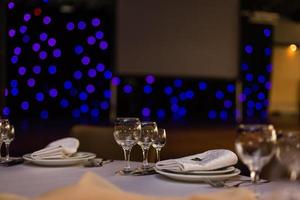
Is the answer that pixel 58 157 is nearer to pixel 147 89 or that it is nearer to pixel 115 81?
pixel 115 81

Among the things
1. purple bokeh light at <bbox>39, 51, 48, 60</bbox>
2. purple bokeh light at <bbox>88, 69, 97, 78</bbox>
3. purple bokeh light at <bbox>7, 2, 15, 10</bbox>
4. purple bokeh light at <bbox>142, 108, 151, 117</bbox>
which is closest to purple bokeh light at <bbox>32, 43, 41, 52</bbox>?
purple bokeh light at <bbox>39, 51, 48, 60</bbox>

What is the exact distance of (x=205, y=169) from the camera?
140 cm

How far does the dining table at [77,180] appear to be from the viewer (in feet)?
4.19

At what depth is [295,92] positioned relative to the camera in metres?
9.78

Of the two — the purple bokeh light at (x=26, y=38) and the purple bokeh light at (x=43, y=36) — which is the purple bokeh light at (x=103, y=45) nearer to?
the purple bokeh light at (x=43, y=36)

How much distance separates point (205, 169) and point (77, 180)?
0.40m

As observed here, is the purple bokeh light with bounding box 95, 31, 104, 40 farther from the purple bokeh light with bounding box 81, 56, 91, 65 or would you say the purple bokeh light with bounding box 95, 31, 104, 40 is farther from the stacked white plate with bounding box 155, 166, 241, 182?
the stacked white plate with bounding box 155, 166, 241, 182

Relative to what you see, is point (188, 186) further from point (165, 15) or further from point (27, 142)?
point (165, 15)

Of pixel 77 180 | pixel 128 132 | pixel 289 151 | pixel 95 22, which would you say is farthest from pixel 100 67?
pixel 289 151

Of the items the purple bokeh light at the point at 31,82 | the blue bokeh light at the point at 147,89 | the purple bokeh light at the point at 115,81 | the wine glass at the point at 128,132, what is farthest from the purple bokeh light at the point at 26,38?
the wine glass at the point at 128,132

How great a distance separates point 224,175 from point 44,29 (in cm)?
527

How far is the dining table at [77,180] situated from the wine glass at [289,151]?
64 mm

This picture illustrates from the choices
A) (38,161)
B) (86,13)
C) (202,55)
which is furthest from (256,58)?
(38,161)

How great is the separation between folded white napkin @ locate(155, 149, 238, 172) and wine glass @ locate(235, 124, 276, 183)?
0.28 meters
